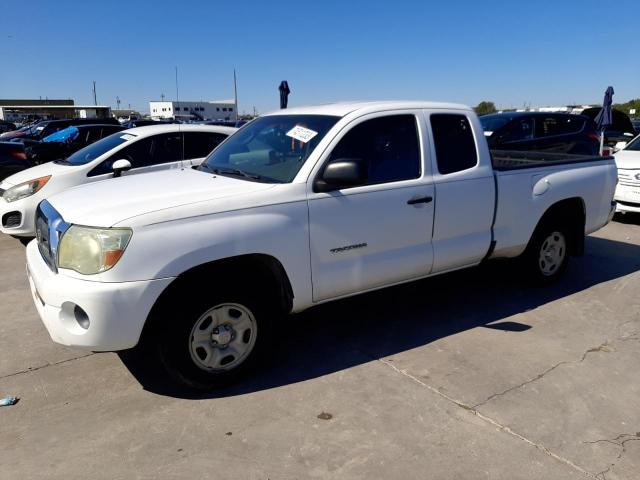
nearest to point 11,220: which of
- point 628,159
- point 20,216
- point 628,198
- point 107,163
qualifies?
point 20,216

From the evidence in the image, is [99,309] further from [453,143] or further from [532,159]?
[532,159]

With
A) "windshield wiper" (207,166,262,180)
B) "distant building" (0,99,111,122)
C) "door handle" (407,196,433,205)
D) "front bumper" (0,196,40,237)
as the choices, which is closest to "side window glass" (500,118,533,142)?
"door handle" (407,196,433,205)

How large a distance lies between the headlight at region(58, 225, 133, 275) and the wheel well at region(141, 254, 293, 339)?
36 cm

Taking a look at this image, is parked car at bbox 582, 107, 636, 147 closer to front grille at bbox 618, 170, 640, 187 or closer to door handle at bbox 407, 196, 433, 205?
front grille at bbox 618, 170, 640, 187

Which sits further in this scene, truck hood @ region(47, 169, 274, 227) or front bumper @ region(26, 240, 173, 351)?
truck hood @ region(47, 169, 274, 227)

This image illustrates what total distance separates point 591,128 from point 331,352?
9.82 meters

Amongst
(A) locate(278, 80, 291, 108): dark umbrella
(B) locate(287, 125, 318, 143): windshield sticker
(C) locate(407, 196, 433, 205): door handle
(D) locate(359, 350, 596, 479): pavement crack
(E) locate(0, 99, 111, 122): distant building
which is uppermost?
(E) locate(0, 99, 111, 122): distant building

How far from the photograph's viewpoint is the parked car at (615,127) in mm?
16547

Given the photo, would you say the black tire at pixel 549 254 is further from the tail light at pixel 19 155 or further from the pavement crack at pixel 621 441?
the tail light at pixel 19 155

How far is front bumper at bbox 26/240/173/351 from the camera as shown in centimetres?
289

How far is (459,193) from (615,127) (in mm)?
17723

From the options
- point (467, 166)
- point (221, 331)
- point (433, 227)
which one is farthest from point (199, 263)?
point (467, 166)

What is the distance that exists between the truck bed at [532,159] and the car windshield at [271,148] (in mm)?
1775

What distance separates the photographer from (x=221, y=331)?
3.34m
